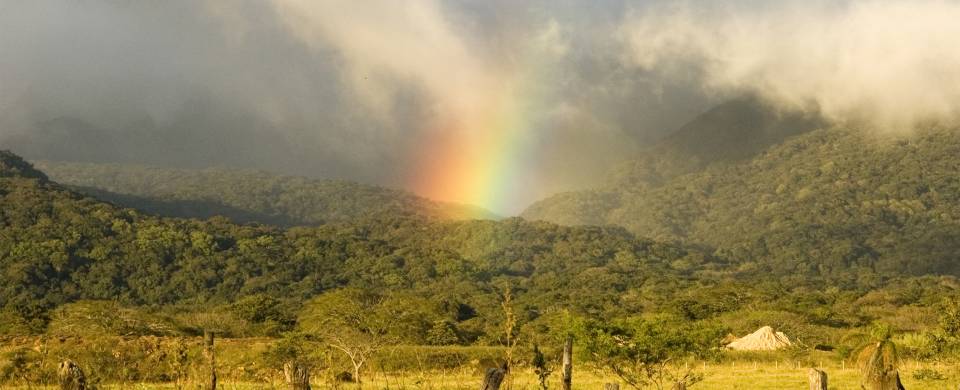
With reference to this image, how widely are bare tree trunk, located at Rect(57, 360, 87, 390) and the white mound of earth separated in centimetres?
6453

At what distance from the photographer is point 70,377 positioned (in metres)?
8.66

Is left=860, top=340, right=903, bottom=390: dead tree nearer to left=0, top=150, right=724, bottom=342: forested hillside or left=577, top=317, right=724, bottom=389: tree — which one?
left=577, top=317, right=724, bottom=389: tree

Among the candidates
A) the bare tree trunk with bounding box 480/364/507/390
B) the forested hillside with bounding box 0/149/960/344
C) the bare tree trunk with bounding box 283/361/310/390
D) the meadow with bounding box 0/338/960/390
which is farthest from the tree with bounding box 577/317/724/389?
the forested hillside with bounding box 0/149/960/344

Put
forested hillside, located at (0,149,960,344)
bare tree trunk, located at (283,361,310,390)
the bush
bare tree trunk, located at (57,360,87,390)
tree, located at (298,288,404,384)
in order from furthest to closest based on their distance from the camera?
1. forested hillside, located at (0,149,960,344)
2. tree, located at (298,288,404,384)
3. the bush
4. bare tree trunk, located at (283,361,310,390)
5. bare tree trunk, located at (57,360,87,390)

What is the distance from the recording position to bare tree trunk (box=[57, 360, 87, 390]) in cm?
861

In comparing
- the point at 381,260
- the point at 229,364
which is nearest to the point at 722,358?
the point at 229,364

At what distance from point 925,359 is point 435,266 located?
152817 mm

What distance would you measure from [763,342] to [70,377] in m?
69.0

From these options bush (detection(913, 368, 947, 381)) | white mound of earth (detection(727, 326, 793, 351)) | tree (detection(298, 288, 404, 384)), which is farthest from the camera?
white mound of earth (detection(727, 326, 793, 351))

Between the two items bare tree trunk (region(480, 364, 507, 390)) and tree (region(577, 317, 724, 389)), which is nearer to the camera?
bare tree trunk (region(480, 364, 507, 390))

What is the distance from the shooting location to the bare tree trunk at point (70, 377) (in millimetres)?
8609

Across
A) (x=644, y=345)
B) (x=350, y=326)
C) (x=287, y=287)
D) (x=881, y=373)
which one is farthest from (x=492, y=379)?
(x=287, y=287)

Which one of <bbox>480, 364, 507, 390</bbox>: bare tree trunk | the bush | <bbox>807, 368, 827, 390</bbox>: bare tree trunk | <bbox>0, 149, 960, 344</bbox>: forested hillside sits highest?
<bbox>0, 149, 960, 344</bbox>: forested hillside

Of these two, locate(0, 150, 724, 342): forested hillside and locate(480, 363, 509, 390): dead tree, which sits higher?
locate(0, 150, 724, 342): forested hillside
